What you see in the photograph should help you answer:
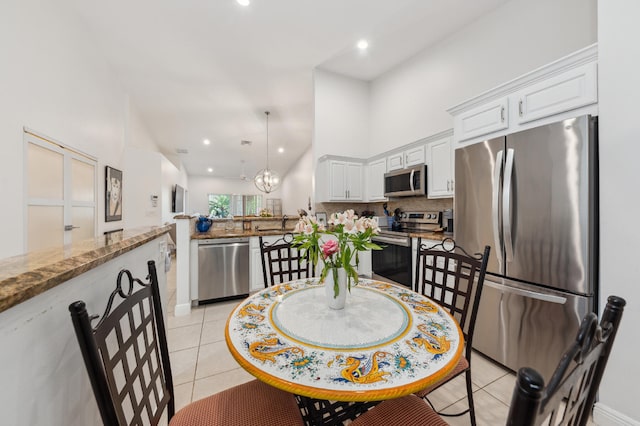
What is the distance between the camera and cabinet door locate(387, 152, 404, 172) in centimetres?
351

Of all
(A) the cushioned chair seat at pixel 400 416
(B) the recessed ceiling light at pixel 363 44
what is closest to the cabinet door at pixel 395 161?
(B) the recessed ceiling light at pixel 363 44

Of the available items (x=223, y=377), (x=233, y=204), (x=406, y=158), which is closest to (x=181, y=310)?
(x=223, y=377)

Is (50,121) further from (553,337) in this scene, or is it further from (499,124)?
(553,337)

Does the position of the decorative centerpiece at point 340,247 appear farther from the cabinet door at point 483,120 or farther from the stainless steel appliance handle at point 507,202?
the cabinet door at point 483,120

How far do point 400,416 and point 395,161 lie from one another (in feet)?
10.5

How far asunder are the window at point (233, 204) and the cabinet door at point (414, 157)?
876 cm

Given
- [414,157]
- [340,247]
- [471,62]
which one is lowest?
[340,247]

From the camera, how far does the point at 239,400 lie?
1010 mm

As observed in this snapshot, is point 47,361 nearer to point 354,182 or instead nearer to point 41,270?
point 41,270

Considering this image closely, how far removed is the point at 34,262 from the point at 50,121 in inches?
102

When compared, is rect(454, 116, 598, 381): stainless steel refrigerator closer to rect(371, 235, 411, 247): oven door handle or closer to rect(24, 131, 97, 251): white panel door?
rect(371, 235, 411, 247): oven door handle

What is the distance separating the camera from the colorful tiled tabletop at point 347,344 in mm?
726

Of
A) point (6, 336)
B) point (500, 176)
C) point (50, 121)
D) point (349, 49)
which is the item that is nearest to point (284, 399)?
point (6, 336)

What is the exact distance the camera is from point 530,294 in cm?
173
